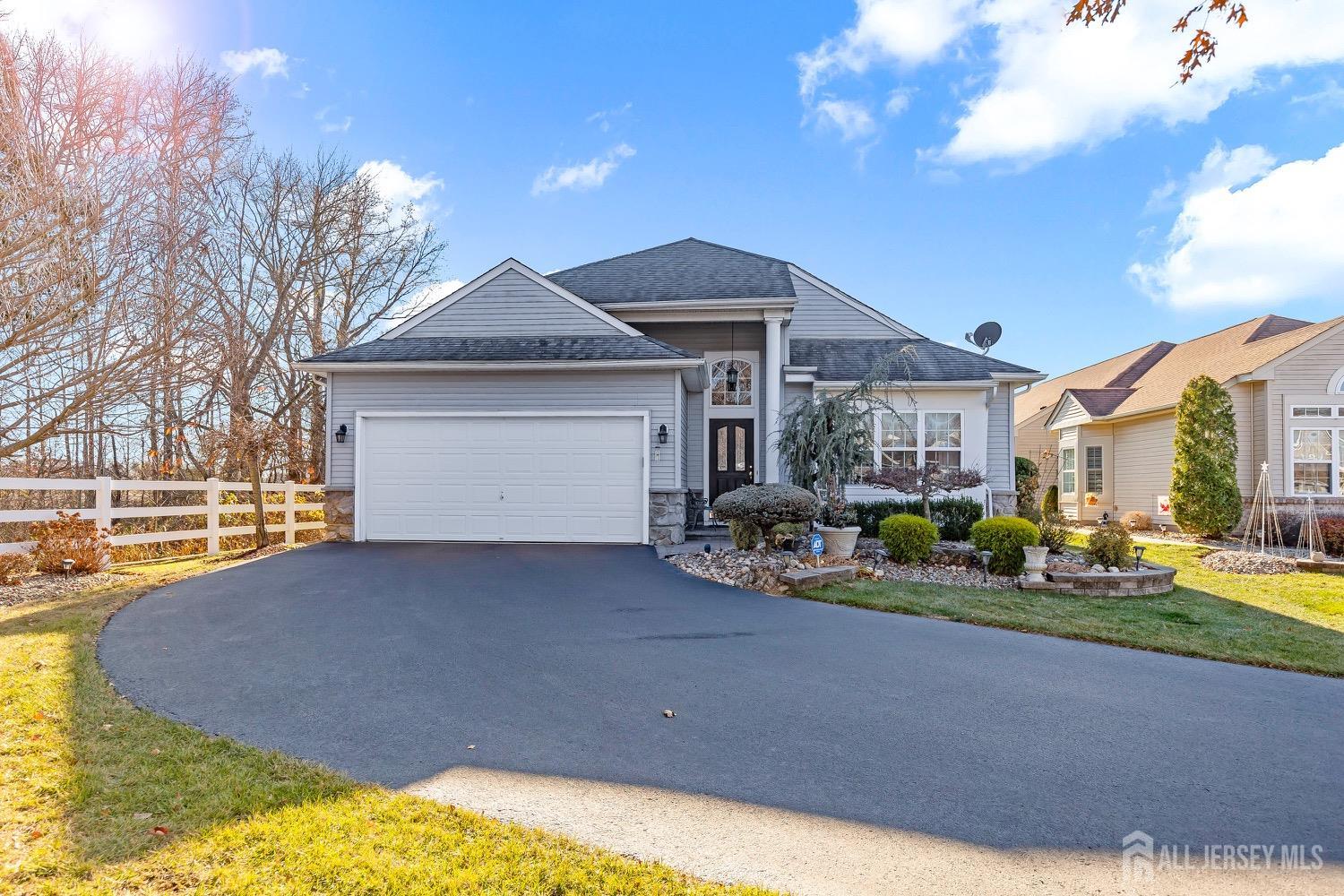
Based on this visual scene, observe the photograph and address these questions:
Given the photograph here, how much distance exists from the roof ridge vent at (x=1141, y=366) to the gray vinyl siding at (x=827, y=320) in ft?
34.9

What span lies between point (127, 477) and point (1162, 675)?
20574 mm

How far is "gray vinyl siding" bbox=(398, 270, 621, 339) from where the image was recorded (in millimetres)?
12547

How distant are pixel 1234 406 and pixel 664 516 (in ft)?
46.5

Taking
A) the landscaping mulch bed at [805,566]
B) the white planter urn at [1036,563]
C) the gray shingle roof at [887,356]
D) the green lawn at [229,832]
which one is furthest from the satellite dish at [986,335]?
the green lawn at [229,832]

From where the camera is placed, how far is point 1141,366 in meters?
21.9

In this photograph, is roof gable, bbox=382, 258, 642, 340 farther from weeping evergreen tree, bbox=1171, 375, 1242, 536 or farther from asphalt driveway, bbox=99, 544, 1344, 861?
weeping evergreen tree, bbox=1171, 375, 1242, 536

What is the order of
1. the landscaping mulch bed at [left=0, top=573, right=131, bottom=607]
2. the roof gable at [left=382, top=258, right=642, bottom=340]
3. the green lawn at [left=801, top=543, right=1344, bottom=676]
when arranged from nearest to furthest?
the green lawn at [left=801, top=543, right=1344, bottom=676]
the landscaping mulch bed at [left=0, top=573, right=131, bottom=607]
the roof gable at [left=382, top=258, right=642, bottom=340]

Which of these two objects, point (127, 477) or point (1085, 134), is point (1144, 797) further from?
point (127, 477)

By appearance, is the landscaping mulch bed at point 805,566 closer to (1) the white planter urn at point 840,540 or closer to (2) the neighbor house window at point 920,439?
(1) the white planter urn at point 840,540

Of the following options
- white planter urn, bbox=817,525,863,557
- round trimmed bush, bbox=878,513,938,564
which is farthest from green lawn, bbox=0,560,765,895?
round trimmed bush, bbox=878,513,938,564

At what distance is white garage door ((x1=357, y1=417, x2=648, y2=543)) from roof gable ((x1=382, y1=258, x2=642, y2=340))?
192 centimetres

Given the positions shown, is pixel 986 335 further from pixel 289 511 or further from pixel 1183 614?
pixel 289 511

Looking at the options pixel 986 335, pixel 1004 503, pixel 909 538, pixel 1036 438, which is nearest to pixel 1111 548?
pixel 909 538

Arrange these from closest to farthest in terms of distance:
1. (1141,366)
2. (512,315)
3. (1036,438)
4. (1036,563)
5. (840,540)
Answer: (1036,563), (840,540), (512,315), (1141,366), (1036,438)
